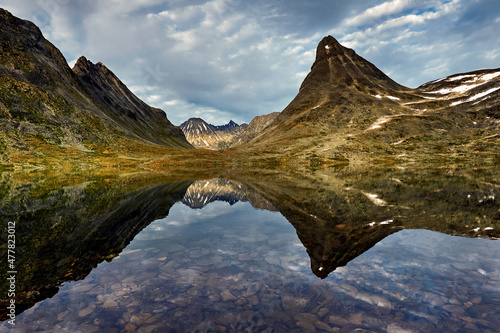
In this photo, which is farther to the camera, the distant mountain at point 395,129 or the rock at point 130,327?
the distant mountain at point 395,129

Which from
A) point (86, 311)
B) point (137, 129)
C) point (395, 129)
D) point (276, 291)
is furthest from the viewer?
point (137, 129)

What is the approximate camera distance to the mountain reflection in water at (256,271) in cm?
854

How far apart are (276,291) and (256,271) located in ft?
6.90

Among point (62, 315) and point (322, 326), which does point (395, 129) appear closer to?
point (322, 326)

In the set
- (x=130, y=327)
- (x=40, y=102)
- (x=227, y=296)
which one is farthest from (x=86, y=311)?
(x=40, y=102)

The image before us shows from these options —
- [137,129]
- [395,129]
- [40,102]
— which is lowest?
[395,129]

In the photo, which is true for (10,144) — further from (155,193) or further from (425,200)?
(425,200)

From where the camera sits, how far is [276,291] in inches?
401

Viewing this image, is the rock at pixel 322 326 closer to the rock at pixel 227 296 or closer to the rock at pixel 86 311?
the rock at pixel 227 296

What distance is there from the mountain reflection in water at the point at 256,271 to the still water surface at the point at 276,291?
5 cm

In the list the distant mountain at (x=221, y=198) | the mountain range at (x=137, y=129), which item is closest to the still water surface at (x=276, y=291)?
the distant mountain at (x=221, y=198)

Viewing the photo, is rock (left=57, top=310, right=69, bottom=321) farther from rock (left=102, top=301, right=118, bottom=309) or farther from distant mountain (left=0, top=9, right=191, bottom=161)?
distant mountain (left=0, top=9, right=191, bottom=161)

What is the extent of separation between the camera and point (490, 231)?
18078 mm

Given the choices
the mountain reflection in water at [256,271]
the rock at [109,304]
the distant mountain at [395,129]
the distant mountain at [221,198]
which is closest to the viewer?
the mountain reflection in water at [256,271]
